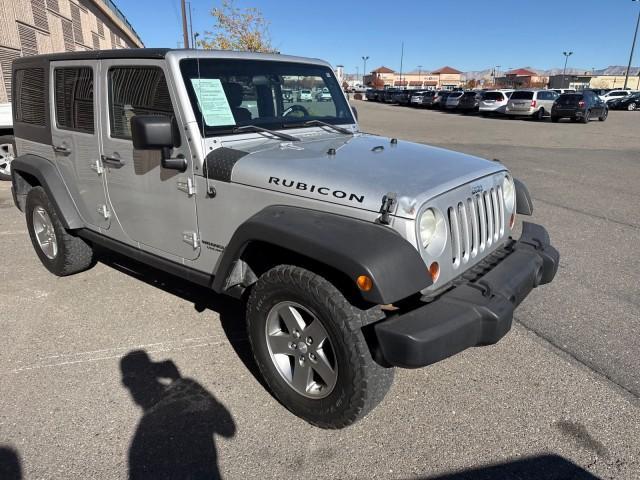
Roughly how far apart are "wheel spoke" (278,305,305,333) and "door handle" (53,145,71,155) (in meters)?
2.55

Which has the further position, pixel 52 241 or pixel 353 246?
pixel 52 241

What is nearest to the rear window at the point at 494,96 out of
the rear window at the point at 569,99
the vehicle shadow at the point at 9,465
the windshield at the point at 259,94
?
the rear window at the point at 569,99

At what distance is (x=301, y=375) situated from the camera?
8.87 feet

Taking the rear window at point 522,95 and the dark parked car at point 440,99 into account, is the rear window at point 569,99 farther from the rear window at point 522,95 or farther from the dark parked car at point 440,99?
the dark parked car at point 440,99

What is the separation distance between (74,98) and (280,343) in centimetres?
270

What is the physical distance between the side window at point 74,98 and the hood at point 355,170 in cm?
144

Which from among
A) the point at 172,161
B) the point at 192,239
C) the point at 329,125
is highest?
the point at 329,125

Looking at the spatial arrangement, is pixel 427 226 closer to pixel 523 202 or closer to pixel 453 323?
pixel 453 323

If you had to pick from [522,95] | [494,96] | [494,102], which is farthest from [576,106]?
[494,96]

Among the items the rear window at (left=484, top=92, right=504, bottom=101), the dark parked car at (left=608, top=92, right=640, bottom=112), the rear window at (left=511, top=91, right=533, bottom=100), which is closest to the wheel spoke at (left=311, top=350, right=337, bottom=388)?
the rear window at (left=511, top=91, right=533, bottom=100)

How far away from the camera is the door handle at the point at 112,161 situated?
139 inches

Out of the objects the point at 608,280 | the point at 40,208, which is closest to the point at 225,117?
the point at 40,208

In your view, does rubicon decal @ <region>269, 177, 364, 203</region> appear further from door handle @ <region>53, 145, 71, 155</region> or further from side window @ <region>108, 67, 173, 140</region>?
door handle @ <region>53, 145, 71, 155</region>

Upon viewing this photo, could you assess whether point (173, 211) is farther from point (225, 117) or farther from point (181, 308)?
point (181, 308)
